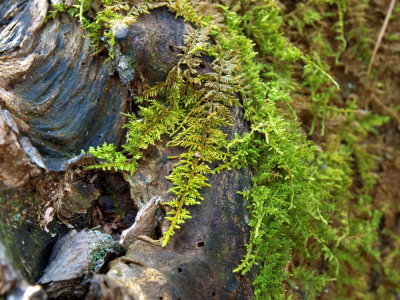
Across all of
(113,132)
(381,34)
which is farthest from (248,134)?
(381,34)

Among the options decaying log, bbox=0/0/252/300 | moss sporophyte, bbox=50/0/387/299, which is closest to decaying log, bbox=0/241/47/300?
decaying log, bbox=0/0/252/300

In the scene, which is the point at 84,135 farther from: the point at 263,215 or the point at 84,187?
the point at 263,215

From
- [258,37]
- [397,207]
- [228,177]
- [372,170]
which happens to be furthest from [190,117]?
[397,207]

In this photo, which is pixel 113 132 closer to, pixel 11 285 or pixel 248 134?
pixel 248 134

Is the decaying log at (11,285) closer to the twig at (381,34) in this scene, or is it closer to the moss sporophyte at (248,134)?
the moss sporophyte at (248,134)

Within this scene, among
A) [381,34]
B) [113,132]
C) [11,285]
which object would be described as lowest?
[381,34]

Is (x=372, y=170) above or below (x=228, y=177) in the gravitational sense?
below

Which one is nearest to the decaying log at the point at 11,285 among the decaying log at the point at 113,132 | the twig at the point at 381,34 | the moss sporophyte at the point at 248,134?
the decaying log at the point at 113,132
